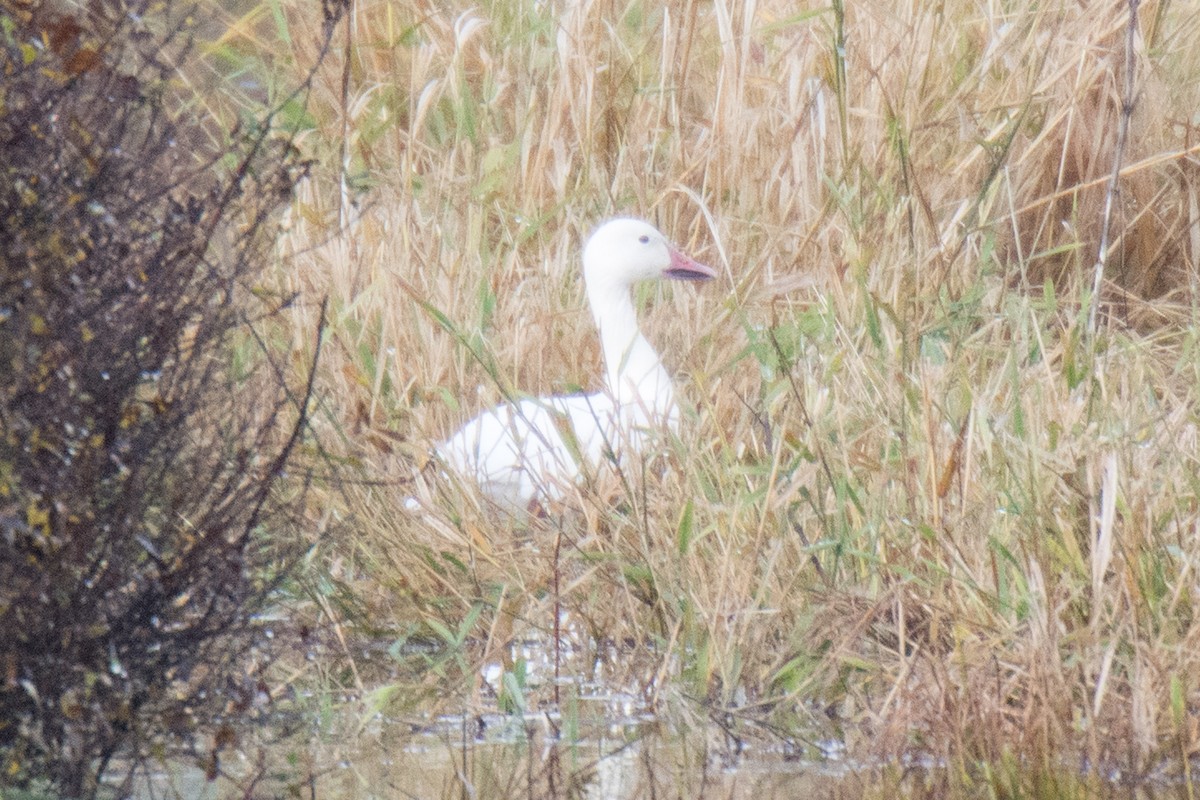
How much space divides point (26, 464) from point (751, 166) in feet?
12.3

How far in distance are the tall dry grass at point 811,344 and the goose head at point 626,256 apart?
173 mm

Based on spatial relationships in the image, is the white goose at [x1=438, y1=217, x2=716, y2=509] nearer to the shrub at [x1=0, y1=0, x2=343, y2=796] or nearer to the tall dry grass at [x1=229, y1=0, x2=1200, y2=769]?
the tall dry grass at [x1=229, y1=0, x2=1200, y2=769]

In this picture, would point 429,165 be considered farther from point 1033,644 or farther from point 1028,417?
point 1033,644

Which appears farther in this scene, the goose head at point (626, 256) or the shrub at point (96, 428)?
the goose head at point (626, 256)

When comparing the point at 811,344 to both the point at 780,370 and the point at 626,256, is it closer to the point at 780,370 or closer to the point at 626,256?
the point at 780,370

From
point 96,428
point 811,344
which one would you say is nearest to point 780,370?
point 811,344

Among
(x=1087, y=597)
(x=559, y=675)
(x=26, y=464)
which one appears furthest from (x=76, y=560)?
(x=1087, y=597)

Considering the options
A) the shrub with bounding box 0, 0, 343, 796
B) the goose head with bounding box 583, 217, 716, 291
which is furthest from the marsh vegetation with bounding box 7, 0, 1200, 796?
the shrub with bounding box 0, 0, 343, 796

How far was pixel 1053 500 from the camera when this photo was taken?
3.73 m

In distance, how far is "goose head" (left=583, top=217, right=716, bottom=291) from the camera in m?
5.47

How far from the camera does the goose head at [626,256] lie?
5.47 m

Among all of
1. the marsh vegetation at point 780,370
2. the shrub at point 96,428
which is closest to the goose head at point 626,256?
the marsh vegetation at point 780,370

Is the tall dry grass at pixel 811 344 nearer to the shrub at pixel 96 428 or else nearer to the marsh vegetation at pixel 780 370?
the marsh vegetation at pixel 780 370

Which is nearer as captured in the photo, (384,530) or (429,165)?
(384,530)
